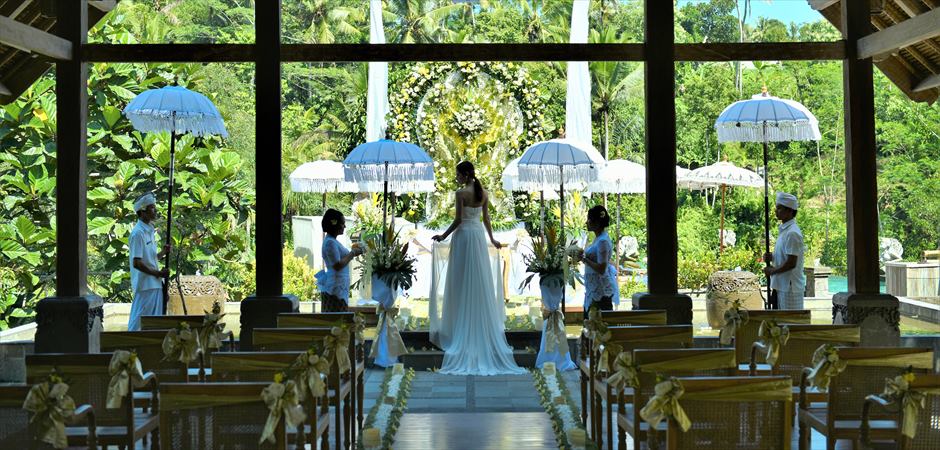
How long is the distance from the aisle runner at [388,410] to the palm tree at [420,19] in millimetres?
19377

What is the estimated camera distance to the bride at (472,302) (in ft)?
32.9

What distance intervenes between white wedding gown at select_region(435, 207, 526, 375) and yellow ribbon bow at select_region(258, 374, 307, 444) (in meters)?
5.97

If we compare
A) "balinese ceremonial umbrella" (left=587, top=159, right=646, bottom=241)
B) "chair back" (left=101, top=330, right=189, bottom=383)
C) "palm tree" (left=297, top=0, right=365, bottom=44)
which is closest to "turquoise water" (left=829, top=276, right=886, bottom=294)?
"balinese ceremonial umbrella" (left=587, top=159, right=646, bottom=241)

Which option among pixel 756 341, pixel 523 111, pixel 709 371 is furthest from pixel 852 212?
pixel 523 111

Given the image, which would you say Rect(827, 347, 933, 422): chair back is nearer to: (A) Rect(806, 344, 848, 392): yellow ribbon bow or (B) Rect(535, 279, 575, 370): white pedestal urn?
(A) Rect(806, 344, 848, 392): yellow ribbon bow

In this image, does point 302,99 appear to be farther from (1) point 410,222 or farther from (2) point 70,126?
(2) point 70,126

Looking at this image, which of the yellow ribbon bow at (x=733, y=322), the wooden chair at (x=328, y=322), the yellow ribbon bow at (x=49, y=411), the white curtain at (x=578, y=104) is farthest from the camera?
the white curtain at (x=578, y=104)

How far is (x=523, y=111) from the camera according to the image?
1820 cm

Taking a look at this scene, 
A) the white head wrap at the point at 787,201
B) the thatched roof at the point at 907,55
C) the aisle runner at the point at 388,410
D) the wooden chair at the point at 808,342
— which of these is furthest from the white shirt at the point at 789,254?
the aisle runner at the point at 388,410

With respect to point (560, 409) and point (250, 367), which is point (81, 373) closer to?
point (250, 367)

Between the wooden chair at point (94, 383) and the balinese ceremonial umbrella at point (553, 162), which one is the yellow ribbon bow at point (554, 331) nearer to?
the balinese ceremonial umbrella at point (553, 162)

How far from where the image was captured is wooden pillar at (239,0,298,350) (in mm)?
9164

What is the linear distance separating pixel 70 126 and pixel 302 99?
1923 centimetres

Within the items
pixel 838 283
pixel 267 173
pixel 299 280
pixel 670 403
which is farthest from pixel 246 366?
pixel 838 283
